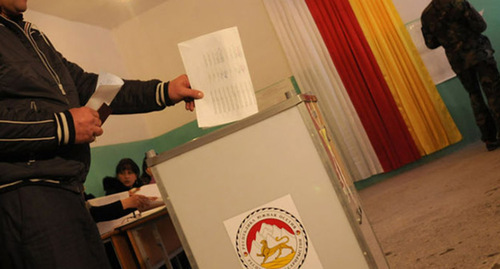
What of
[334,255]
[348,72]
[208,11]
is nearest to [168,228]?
[334,255]

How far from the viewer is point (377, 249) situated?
1253mm

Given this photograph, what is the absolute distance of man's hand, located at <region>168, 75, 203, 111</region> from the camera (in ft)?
4.41

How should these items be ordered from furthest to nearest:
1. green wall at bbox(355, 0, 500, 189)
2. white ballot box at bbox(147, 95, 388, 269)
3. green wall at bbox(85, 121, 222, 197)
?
green wall at bbox(355, 0, 500, 189)
green wall at bbox(85, 121, 222, 197)
white ballot box at bbox(147, 95, 388, 269)

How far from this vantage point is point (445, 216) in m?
2.27

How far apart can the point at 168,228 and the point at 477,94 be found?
9.30ft

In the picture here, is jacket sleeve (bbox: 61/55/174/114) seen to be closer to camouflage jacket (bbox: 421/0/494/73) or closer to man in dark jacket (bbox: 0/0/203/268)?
man in dark jacket (bbox: 0/0/203/268)

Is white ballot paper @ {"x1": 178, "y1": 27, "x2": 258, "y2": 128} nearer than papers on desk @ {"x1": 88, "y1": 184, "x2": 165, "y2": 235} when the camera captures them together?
Yes

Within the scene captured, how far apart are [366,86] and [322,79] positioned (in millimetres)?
471

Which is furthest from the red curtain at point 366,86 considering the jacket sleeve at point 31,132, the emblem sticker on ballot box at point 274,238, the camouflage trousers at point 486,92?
the jacket sleeve at point 31,132

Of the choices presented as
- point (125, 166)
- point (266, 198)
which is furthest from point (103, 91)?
point (125, 166)

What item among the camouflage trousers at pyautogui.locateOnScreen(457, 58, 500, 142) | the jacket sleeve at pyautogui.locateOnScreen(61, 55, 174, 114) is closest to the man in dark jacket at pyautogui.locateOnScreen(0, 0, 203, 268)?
the jacket sleeve at pyautogui.locateOnScreen(61, 55, 174, 114)

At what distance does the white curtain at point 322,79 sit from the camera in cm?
462

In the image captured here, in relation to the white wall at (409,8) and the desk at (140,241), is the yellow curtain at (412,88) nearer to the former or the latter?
the white wall at (409,8)

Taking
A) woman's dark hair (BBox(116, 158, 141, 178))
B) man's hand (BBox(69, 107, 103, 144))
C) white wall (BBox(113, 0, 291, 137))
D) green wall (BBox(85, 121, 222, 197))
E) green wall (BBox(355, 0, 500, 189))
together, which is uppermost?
white wall (BBox(113, 0, 291, 137))
